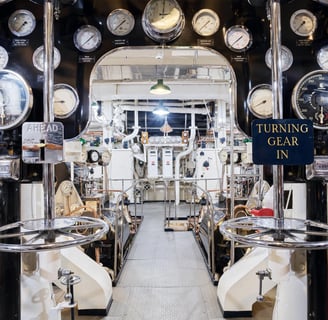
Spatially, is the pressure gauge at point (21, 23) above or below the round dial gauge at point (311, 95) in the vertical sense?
above

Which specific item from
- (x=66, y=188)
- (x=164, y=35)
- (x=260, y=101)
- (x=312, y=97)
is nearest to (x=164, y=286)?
(x=66, y=188)

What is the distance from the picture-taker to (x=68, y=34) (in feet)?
6.77

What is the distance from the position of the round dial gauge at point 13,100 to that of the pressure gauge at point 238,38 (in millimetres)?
1354

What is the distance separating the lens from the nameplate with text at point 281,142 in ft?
Result: 4.08

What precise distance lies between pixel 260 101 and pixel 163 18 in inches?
33.4

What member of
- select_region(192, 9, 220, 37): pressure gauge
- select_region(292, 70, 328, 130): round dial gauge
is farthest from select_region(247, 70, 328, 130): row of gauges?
select_region(192, 9, 220, 37): pressure gauge

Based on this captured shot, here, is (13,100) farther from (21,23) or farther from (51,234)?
(51,234)

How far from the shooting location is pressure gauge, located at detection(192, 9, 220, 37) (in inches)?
79.7

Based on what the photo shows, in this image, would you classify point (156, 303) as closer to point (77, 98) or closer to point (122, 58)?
point (77, 98)

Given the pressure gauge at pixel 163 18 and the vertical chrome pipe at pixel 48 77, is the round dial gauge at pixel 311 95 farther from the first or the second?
the vertical chrome pipe at pixel 48 77

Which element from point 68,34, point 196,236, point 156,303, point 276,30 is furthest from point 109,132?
point 276,30

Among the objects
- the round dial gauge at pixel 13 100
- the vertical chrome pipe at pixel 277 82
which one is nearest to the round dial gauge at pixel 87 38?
the round dial gauge at pixel 13 100

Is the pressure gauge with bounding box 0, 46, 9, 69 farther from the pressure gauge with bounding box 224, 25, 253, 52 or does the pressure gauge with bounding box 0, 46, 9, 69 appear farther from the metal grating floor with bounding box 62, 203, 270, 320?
the metal grating floor with bounding box 62, 203, 270, 320

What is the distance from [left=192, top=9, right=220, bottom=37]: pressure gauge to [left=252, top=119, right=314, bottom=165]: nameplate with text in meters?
1.06
